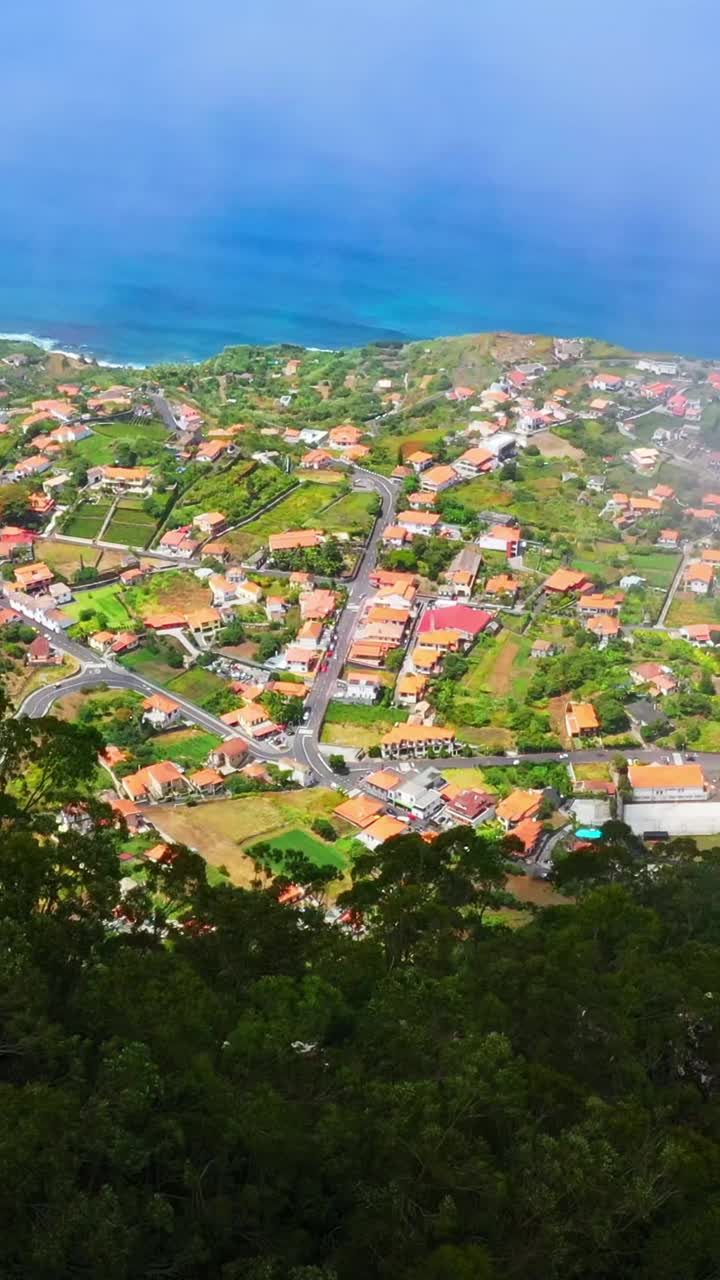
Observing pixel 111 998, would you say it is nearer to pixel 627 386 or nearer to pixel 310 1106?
pixel 310 1106

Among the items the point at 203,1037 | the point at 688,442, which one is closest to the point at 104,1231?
the point at 203,1037

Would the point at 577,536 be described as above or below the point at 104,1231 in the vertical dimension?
above

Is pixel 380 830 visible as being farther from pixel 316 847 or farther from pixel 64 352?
pixel 64 352

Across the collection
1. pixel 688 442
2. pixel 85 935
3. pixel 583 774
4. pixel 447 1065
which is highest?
pixel 688 442

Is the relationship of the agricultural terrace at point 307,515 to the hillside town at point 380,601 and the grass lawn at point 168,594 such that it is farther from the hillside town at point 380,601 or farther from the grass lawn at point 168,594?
the grass lawn at point 168,594

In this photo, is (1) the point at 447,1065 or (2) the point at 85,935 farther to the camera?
(2) the point at 85,935

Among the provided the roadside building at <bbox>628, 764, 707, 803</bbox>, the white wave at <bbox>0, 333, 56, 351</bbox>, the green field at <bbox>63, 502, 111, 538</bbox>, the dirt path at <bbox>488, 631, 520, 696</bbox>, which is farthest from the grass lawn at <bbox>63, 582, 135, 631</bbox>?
the white wave at <bbox>0, 333, 56, 351</bbox>

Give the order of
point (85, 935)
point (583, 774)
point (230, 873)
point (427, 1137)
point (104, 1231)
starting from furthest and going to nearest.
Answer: point (583, 774), point (230, 873), point (85, 935), point (427, 1137), point (104, 1231)
